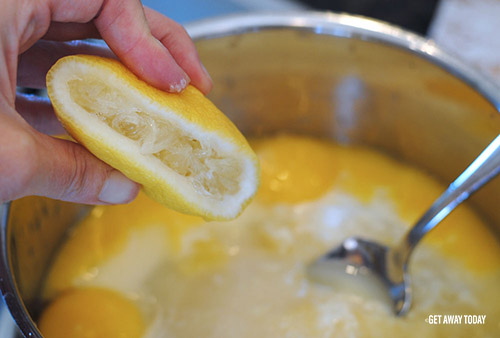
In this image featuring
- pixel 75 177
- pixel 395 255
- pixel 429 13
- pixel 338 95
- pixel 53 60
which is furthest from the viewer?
pixel 429 13

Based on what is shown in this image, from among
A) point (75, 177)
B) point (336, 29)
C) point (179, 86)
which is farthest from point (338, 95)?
point (75, 177)

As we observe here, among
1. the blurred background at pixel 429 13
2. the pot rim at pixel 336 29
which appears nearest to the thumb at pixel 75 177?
the pot rim at pixel 336 29

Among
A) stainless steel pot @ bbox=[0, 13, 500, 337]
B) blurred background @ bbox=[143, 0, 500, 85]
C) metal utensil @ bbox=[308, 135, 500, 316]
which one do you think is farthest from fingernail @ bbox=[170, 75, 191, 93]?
blurred background @ bbox=[143, 0, 500, 85]

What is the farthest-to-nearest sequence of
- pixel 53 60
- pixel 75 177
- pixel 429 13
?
1. pixel 429 13
2. pixel 53 60
3. pixel 75 177

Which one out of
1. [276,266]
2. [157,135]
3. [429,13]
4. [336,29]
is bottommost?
[276,266]

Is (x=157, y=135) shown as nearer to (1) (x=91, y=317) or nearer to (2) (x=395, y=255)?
(1) (x=91, y=317)

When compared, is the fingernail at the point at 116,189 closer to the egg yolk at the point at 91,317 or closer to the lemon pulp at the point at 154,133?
the lemon pulp at the point at 154,133
